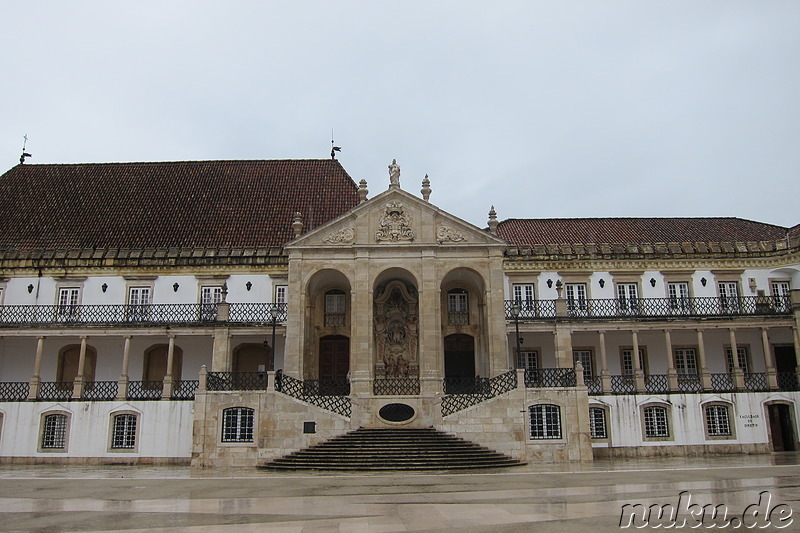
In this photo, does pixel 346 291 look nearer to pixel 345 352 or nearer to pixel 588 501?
pixel 345 352

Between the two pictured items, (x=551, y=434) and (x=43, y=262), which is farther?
(x=43, y=262)

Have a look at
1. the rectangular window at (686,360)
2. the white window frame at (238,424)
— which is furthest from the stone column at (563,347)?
the white window frame at (238,424)

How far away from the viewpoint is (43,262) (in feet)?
94.4

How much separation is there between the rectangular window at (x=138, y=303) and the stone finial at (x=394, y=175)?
12.0m

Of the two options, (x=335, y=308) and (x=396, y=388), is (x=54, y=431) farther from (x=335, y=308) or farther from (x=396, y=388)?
(x=396, y=388)

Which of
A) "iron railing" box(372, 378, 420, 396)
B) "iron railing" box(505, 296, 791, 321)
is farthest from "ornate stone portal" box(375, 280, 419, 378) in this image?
"iron railing" box(505, 296, 791, 321)

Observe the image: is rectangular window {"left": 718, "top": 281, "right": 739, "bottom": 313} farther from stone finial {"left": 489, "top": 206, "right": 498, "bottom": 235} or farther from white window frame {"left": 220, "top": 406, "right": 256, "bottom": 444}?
white window frame {"left": 220, "top": 406, "right": 256, "bottom": 444}

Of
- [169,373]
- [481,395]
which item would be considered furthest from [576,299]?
[169,373]

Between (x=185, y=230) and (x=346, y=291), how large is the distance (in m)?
8.54

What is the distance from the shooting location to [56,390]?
27375mm

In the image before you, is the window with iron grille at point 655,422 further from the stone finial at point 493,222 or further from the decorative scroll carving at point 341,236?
the decorative scroll carving at point 341,236

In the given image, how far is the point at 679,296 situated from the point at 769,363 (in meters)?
4.53

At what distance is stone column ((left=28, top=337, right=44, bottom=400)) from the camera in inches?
1022

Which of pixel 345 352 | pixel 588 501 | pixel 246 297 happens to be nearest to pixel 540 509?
pixel 588 501
